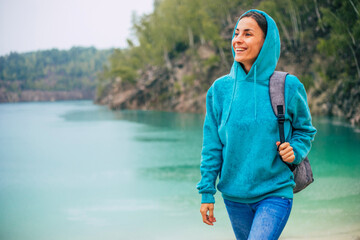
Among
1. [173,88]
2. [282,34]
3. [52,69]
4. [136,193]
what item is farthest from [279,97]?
[52,69]

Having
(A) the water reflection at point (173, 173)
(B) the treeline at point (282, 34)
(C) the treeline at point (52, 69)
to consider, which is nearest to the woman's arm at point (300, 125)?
(A) the water reflection at point (173, 173)

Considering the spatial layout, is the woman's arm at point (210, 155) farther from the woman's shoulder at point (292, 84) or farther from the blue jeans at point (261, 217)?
the woman's shoulder at point (292, 84)

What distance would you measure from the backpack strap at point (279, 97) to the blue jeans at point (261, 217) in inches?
8.4

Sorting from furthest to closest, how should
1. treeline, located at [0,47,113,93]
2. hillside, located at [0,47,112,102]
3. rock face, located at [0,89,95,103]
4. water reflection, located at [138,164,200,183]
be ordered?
1. rock face, located at [0,89,95,103]
2. hillside, located at [0,47,112,102]
3. treeline, located at [0,47,113,93]
4. water reflection, located at [138,164,200,183]

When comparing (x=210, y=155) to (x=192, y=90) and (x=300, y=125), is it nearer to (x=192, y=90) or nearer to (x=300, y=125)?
(x=300, y=125)

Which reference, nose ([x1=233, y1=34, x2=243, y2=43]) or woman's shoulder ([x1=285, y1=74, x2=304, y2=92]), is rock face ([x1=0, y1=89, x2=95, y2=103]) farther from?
woman's shoulder ([x1=285, y1=74, x2=304, y2=92])

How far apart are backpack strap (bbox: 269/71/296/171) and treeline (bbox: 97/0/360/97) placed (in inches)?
586

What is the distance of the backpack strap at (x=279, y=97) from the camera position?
5.82 feet

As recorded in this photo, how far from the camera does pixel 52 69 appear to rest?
193 ft

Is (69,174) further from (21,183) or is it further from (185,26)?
(185,26)

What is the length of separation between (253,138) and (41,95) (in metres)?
58.4

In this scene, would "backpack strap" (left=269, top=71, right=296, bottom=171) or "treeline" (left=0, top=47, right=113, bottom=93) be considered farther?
"treeline" (left=0, top=47, right=113, bottom=93)

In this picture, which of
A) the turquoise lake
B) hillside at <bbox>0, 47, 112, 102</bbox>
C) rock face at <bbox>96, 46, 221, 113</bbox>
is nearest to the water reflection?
the turquoise lake

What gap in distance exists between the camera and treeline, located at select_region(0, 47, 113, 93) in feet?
127
